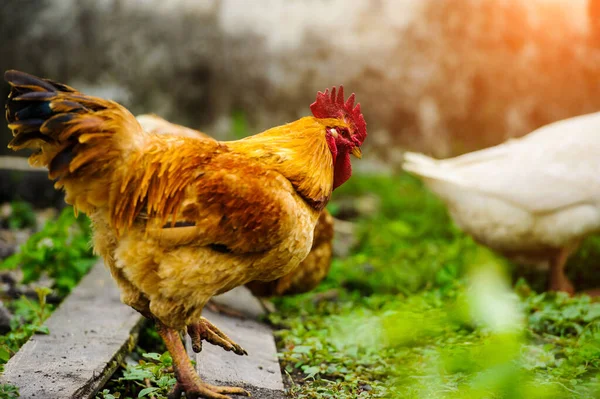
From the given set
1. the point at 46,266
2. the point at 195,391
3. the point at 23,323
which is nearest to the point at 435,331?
the point at 195,391

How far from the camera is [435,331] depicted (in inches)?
148

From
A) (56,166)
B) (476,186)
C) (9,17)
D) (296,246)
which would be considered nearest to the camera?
(56,166)

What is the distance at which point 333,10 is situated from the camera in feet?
26.7

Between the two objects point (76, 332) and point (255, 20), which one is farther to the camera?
point (255, 20)

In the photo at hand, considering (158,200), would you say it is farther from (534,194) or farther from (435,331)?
(534,194)

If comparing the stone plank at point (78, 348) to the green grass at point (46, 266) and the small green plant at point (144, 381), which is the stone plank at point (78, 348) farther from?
the green grass at point (46, 266)

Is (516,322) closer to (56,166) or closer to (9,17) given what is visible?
(56,166)

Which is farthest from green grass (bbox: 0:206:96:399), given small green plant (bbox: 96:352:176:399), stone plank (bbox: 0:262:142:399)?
small green plant (bbox: 96:352:176:399)

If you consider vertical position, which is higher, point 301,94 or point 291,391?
point 301,94

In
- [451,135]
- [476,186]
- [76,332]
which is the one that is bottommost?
[76,332]

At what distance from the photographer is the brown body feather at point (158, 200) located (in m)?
2.68

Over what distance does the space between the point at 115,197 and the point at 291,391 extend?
1.36 m

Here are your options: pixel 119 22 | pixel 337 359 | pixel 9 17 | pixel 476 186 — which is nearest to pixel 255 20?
pixel 119 22

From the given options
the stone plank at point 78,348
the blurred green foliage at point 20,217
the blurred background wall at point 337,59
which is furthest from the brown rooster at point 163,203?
the blurred background wall at point 337,59
